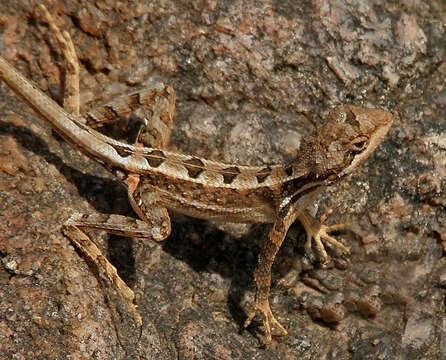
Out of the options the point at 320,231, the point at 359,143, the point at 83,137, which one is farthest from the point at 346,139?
the point at 83,137

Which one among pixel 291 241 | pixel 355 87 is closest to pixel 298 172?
pixel 291 241

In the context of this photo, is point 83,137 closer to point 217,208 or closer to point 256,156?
point 217,208

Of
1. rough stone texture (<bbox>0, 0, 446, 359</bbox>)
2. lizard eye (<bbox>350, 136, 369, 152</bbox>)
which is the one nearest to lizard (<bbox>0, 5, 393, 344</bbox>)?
lizard eye (<bbox>350, 136, 369, 152</bbox>)

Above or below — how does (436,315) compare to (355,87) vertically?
below

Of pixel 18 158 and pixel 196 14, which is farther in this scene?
pixel 196 14

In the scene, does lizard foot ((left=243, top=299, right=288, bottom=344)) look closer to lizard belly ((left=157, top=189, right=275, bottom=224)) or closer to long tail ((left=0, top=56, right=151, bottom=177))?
lizard belly ((left=157, top=189, right=275, bottom=224))

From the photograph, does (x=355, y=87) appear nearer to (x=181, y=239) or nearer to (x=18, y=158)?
(x=181, y=239)
